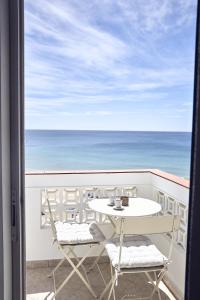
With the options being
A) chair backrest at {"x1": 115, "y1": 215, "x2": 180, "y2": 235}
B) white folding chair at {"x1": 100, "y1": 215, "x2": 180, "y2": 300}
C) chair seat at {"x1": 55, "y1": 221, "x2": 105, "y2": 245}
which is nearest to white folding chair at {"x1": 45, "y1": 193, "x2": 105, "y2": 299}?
chair seat at {"x1": 55, "y1": 221, "x2": 105, "y2": 245}

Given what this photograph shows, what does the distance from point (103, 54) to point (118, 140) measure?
10.3 ft

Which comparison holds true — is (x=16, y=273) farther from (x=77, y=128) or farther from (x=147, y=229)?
(x=77, y=128)

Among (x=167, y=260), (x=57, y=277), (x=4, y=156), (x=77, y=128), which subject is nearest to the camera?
(x=4, y=156)

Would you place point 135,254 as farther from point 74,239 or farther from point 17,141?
point 17,141

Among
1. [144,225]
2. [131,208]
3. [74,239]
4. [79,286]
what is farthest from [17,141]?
[79,286]

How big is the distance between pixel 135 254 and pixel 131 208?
425mm

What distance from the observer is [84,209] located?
8.98 feet

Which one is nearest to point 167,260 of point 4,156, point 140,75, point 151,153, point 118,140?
point 4,156

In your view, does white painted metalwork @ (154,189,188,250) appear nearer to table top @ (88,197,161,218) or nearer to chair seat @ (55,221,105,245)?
table top @ (88,197,161,218)

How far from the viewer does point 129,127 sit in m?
9.91

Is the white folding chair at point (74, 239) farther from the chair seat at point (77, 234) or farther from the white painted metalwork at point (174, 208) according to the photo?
the white painted metalwork at point (174, 208)

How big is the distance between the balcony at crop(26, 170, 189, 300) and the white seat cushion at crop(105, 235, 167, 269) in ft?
0.86

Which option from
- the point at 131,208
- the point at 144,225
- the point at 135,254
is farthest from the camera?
the point at 131,208

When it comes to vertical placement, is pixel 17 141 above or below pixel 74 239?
above
